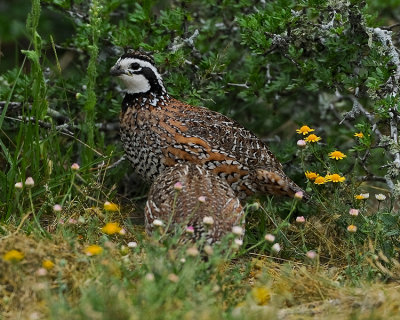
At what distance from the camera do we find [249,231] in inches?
247

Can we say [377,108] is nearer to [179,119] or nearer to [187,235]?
[179,119]

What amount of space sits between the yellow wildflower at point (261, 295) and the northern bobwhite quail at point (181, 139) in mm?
1666

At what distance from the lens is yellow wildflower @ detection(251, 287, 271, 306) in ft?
14.3

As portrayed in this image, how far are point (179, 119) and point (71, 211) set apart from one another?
1.13m

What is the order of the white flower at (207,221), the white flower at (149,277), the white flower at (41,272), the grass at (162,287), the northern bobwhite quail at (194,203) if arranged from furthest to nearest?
1. the northern bobwhite quail at (194,203)
2. the white flower at (207,221)
3. the white flower at (41,272)
4. the white flower at (149,277)
5. the grass at (162,287)

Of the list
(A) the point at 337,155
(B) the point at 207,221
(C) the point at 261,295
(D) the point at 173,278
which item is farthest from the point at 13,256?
(A) the point at 337,155

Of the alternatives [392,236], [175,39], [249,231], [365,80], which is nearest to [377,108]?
[365,80]

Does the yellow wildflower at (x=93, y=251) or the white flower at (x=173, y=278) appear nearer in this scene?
the white flower at (x=173, y=278)

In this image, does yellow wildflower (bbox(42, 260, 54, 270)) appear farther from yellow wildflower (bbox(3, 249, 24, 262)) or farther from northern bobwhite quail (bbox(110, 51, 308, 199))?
northern bobwhite quail (bbox(110, 51, 308, 199))

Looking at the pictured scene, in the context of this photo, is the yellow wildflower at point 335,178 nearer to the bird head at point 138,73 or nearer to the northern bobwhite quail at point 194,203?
the northern bobwhite quail at point 194,203

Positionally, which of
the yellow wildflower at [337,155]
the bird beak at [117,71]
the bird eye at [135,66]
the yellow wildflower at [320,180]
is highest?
the bird eye at [135,66]

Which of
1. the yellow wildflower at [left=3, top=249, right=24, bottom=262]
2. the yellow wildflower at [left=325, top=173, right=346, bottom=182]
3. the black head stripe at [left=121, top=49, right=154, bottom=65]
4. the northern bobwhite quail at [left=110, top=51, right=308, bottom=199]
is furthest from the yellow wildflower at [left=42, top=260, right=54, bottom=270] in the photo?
the yellow wildflower at [left=325, top=173, right=346, bottom=182]

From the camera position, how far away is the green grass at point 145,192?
438 centimetres

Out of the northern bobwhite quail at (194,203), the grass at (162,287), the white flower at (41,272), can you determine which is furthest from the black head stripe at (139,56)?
the white flower at (41,272)
